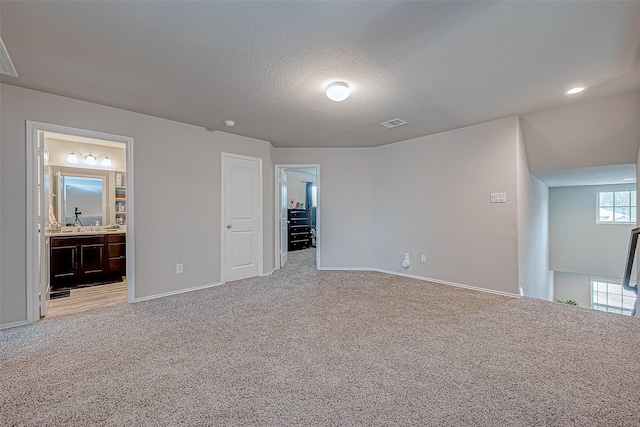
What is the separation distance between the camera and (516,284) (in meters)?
3.63

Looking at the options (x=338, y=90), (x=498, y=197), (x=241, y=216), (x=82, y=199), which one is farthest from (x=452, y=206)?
(x=82, y=199)

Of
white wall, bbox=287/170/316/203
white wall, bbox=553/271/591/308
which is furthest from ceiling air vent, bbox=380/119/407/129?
white wall, bbox=553/271/591/308

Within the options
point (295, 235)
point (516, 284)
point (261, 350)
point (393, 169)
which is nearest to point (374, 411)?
point (261, 350)

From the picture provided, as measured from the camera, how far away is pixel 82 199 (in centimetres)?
472

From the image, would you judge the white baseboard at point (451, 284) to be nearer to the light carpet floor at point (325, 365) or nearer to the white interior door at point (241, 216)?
the light carpet floor at point (325, 365)

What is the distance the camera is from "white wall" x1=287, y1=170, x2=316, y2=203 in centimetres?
865

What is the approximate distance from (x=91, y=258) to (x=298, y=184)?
571 centimetres

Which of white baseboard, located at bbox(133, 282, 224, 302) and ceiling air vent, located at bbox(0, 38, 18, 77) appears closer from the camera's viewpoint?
ceiling air vent, located at bbox(0, 38, 18, 77)

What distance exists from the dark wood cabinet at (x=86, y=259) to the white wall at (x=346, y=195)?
10.3 feet

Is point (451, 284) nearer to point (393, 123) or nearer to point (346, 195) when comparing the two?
point (346, 195)

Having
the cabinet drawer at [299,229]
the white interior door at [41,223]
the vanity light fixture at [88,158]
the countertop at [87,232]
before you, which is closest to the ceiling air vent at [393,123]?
the white interior door at [41,223]

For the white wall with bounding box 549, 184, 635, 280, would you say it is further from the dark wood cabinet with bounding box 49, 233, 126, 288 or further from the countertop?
the dark wood cabinet with bounding box 49, 233, 126, 288

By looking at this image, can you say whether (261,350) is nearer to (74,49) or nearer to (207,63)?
(207,63)

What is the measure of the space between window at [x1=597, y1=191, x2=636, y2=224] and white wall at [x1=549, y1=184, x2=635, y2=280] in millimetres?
105
